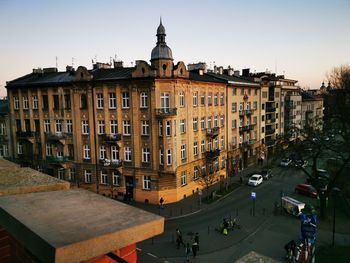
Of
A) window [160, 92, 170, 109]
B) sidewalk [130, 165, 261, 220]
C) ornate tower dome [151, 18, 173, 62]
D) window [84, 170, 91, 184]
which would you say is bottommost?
sidewalk [130, 165, 261, 220]

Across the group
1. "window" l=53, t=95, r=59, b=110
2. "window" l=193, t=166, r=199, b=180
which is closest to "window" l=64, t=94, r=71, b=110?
"window" l=53, t=95, r=59, b=110

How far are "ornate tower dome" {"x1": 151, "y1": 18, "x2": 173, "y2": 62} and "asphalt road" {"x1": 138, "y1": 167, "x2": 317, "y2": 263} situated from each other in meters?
19.7

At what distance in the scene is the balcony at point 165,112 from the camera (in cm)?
3612

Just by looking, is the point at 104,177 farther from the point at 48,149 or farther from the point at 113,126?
the point at 48,149

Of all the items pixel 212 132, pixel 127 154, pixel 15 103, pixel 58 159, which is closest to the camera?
pixel 127 154

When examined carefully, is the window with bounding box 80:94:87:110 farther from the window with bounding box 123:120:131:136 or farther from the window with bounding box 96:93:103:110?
the window with bounding box 123:120:131:136

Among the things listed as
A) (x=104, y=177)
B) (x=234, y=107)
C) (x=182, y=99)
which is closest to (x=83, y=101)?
(x=104, y=177)

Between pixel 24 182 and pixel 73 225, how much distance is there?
15.1ft

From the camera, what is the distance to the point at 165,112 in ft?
120

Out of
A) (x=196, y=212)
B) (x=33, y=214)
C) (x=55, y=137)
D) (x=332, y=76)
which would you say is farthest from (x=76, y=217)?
(x=332, y=76)

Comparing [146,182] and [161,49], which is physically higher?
[161,49]

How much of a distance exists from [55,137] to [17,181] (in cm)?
3870

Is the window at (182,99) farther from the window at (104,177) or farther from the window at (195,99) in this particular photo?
the window at (104,177)

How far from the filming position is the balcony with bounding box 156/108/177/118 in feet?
119
